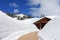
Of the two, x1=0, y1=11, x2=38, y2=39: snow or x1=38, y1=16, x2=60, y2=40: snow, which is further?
x1=0, y1=11, x2=38, y2=39: snow

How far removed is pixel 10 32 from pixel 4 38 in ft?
1.34

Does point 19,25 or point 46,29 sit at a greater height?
point 46,29

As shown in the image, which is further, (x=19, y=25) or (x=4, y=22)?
(x=19, y=25)

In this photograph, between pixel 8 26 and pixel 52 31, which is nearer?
pixel 52 31

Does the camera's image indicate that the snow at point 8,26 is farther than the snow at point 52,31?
Yes

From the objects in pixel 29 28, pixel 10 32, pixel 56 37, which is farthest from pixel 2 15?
pixel 56 37

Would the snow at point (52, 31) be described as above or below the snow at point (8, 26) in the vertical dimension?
above

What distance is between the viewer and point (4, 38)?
12.5 ft

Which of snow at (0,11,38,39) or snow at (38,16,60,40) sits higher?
snow at (38,16,60,40)

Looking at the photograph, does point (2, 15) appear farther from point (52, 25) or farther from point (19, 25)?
point (52, 25)

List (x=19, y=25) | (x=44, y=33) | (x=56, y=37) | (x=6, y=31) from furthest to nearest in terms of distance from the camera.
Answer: (x=19, y=25)
(x=6, y=31)
(x=44, y=33)
(x=56, y=37)

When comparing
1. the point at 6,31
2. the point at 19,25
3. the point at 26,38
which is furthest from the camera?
the point at 19,25

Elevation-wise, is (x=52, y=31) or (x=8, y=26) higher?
(x=52, y=31)

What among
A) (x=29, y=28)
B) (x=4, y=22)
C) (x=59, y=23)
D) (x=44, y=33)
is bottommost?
(x=29, y=28)
